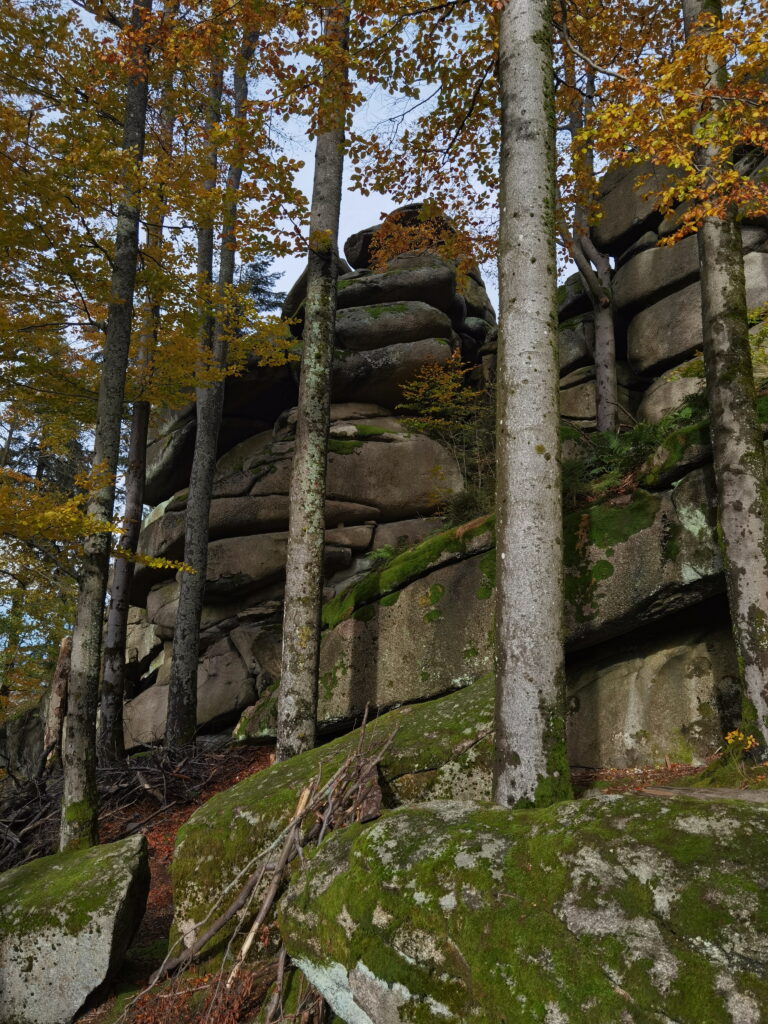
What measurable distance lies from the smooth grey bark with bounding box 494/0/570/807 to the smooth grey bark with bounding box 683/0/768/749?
2.52 meters

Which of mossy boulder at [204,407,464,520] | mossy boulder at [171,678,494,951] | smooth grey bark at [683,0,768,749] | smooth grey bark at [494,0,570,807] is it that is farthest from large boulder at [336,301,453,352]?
mossy boulder at [171,678,494,951]

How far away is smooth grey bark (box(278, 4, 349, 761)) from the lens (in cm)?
866

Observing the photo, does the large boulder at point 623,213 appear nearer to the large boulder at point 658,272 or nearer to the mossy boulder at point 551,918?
the large boulder at point 658,272

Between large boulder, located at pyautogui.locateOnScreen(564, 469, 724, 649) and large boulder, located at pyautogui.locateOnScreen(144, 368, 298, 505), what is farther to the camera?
large boulder, located at pyautogui.locateOnScreen(144, 368, 298, 505)

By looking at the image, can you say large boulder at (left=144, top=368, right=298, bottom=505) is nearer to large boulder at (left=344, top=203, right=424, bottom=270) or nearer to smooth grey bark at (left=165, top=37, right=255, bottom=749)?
smooth grey bark at (left=165, top=37, right=255, bottom=749)

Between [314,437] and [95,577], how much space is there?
145 inches

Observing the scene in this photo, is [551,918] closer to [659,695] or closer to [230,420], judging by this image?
[659,695]

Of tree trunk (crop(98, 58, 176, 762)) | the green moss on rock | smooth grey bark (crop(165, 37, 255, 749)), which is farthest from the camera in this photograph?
smooth grey bark (crop(165, 37, 255, 749))

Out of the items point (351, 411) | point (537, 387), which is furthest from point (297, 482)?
point (351, 411)

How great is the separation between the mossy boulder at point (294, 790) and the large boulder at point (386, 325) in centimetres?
1478

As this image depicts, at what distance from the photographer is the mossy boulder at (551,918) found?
2.37 m

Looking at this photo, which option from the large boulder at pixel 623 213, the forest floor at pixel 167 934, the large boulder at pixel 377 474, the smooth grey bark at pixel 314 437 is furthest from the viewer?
the large boulder at pixel 623 213

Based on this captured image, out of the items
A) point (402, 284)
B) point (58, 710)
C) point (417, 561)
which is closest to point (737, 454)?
point (417, 561)

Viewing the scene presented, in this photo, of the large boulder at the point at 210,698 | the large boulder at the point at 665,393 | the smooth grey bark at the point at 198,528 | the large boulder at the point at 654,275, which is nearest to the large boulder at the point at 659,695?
the smooth grey bark at the point at 198,528
